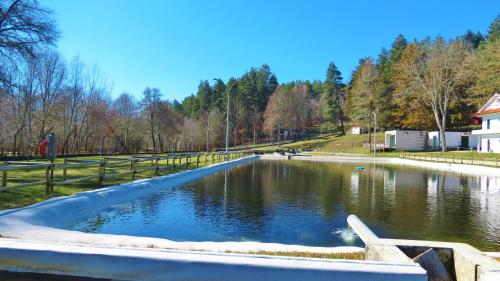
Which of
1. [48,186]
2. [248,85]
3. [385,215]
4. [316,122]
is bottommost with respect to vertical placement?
[385,215]

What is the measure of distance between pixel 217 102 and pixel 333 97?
35.4 metres

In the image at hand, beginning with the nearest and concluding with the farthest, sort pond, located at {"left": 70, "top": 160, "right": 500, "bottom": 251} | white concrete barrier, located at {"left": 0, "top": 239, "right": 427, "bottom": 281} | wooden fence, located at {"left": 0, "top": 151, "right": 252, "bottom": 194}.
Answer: white concrete barrier, located at {"left": 0, "top": 239, "right": 427, "bottom": 281} → pond, located at {"left": 70, "top": 160, "right": 500, "bottom": 251} → wooden fence, located at {"left": 0, "top": 151, "right": 252, "bottom": 194}

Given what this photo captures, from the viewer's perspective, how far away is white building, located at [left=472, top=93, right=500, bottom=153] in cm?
4909

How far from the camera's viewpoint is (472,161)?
3866 centimetres

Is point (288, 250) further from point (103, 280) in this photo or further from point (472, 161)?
point (472, 161)

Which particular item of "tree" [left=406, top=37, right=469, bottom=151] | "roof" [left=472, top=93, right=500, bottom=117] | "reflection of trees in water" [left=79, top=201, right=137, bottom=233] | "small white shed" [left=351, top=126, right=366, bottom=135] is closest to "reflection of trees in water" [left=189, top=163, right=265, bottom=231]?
"reflection of trees in water" [left=79, top=201, right=137, bottom=233]

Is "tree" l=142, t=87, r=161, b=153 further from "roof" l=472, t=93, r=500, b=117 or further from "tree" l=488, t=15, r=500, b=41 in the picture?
"tree" l=488, t=15, r=500, b=41

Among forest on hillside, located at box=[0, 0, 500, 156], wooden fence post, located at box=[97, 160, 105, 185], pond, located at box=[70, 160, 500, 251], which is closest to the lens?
pond, located at box=[70, 160, 500, 251]

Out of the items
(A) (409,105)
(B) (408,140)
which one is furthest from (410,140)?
(A) (409,105)

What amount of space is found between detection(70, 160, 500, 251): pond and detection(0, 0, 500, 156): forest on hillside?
17.0 meters

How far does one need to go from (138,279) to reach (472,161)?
41.6m

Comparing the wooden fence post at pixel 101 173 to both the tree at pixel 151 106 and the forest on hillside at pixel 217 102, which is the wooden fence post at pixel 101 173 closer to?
the forest on hillside at pixel 217 102

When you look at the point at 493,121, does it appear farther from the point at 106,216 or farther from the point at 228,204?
the point at 106,216

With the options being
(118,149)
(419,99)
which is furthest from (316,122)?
(118,149)
